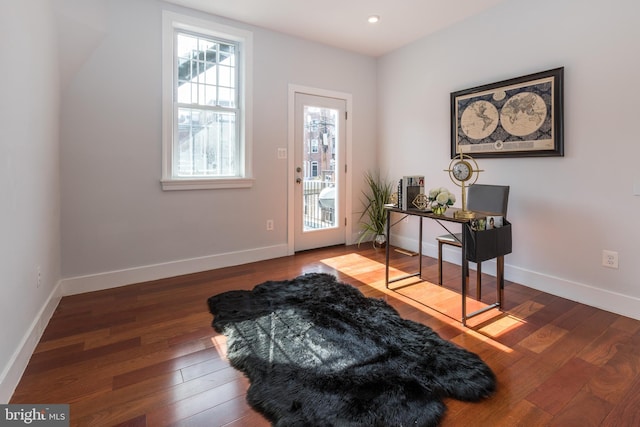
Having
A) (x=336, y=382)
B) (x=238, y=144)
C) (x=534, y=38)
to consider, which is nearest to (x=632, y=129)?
(x=534, y=38)

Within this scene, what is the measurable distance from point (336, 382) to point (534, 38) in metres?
3.29

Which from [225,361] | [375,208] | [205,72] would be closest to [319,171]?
[375,208]

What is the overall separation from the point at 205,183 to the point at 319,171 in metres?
1.52

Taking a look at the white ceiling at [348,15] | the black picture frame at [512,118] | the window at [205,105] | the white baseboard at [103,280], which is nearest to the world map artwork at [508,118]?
the black picture frame at [512,118]

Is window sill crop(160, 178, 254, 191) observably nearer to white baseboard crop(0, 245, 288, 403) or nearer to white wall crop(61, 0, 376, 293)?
white wall crop(61, 0, 376, 293)

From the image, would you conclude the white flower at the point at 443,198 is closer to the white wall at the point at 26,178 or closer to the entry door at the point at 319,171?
the entry door at the point at 319,171

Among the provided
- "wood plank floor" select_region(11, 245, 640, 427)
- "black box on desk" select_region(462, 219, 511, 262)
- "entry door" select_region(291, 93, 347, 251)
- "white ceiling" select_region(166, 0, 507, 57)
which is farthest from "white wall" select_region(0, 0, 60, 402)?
"black box on desk" select_region(462, 219, 511, 262)

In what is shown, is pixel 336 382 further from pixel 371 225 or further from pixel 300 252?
pixel 371 225

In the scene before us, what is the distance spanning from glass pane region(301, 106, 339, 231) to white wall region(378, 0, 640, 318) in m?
1.48

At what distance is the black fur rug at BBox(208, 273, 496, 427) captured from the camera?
4.81 ft

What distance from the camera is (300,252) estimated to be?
4.29 meters

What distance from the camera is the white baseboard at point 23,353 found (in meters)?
1.52

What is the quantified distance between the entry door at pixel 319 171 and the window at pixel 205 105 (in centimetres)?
71

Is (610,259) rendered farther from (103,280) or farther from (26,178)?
(103,280)
